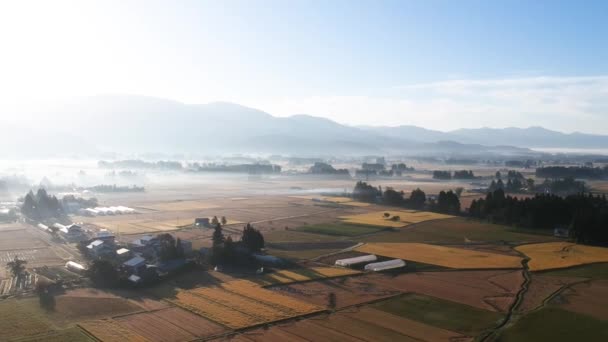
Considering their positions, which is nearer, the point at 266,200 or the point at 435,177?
the point at 266,200

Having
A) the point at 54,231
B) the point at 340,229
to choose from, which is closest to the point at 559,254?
the point at 340,229

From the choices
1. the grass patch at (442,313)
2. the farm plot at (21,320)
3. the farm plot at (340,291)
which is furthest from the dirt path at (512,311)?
the farm plot at (21,320)

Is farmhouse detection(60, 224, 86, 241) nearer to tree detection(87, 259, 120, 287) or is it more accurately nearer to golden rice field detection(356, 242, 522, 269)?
tree detection(87, 259, 120, 287)

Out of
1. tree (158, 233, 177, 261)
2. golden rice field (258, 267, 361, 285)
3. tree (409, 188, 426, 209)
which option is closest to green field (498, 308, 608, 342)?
golden rice field (258, 267, 361, 285)

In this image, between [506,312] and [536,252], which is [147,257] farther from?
[536,252]

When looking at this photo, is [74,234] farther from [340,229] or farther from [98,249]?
[340,229]

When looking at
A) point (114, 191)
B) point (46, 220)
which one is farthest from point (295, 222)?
point (114, 191)
